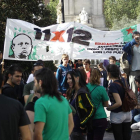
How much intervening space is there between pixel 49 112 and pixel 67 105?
35 centimetres

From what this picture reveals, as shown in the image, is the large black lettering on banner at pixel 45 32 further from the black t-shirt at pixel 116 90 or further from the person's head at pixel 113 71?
the black t-shirt at pixel 116 90

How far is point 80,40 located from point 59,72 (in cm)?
155

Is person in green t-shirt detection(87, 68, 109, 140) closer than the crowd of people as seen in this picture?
No

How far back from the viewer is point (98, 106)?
572cm

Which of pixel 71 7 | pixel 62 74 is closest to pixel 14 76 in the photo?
pixel 62 74

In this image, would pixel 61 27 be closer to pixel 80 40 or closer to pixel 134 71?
pixel 80 40

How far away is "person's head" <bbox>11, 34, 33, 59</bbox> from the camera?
30.7 feet

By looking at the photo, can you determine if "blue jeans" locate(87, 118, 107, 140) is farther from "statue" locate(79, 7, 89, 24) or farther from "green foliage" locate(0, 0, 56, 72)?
"statue" locate(79, 7, 89, 24)

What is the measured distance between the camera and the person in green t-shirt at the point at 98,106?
18.4 ft

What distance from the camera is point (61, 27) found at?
980cm

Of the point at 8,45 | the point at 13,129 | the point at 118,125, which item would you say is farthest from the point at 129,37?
the point at 13,129

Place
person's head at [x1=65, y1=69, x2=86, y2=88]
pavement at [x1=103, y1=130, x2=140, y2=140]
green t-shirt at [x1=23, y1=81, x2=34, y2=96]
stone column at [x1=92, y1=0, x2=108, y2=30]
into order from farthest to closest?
stone column at [x1=92, y1=0, x2=108, y2=30] < pavement at [x1=103, y1=130, x2=140, y2=140] < green t-shirt at [x1=23, y1=81, x2=34, y2=96] < person's head at [x1=65, y1=69, x2=86, y2=88]

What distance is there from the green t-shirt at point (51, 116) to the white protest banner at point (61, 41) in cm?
558

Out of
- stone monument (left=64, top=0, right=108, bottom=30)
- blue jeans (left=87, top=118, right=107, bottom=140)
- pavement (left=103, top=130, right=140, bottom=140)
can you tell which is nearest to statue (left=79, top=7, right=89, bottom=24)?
stone monument (left=64, top=0, right=108, bottom=30)
